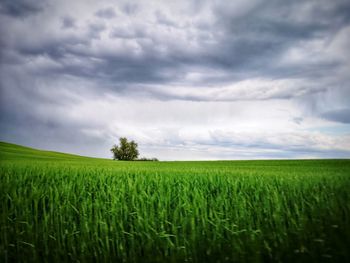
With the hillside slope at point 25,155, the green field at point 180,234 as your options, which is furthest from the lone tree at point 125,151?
the green field at point 180,234

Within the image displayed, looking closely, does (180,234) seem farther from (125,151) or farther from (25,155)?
(125,151)

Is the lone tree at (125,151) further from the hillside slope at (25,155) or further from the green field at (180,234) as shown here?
the green field at (180,234)

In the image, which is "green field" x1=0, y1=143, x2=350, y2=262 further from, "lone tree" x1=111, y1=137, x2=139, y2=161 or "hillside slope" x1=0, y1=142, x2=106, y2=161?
"lone tree" x1=111, y1=137, x2=139, y2=161

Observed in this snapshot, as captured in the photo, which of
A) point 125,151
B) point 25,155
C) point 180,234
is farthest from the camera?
point 125,151

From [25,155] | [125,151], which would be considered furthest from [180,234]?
[125,151]

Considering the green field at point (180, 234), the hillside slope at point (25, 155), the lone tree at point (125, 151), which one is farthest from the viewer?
the lone tree at point (125, 151)

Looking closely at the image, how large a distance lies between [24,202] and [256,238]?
4158 millimetres

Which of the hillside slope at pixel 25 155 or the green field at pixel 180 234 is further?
the hillside slope at pixel 25 155

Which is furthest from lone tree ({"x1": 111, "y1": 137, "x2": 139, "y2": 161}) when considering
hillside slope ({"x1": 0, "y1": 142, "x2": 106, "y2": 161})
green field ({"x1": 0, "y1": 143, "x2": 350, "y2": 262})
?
green field ({"x1": 0, "y1": 143, "x2": 350, "y2": 262})

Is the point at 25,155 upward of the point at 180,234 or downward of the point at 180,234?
upward

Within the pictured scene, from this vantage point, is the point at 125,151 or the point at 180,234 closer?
the point at 180,234

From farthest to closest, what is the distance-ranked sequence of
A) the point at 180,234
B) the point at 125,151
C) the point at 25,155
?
the point at 125,151 → the point at 25,155 → the point at 180,234

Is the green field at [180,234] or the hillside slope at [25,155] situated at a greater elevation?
the hillside slope at [25,155]

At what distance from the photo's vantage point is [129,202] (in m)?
5.14
